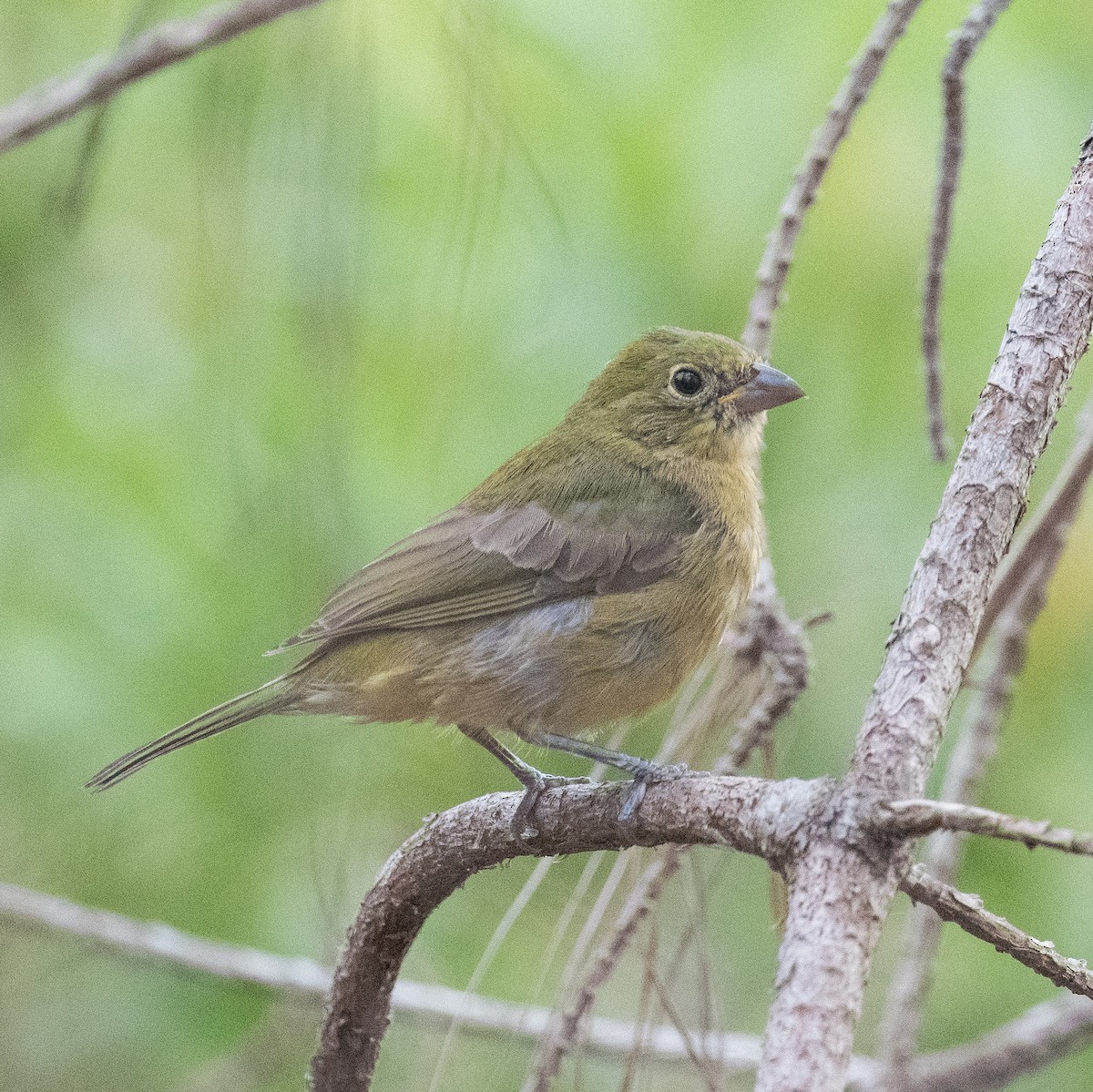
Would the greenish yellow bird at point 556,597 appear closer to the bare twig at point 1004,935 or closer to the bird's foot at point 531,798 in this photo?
the bird's foot at point 531,798

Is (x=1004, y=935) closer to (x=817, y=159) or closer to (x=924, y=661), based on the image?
(x=924, y=661)

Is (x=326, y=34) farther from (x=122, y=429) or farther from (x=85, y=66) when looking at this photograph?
(x=122, y=429)

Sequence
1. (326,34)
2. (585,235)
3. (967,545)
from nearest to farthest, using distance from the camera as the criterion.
→ (967,545) < (326,34) < (585,235)

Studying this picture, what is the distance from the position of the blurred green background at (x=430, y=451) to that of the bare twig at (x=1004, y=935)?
172 centimetres

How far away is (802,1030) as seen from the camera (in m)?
1.26

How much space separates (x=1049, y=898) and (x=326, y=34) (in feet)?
9.50

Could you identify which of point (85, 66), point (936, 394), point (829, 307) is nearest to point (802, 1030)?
point (936, 394)

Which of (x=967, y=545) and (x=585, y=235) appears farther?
(x=585, y=235)

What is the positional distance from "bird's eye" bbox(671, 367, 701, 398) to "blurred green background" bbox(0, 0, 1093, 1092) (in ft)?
1.28

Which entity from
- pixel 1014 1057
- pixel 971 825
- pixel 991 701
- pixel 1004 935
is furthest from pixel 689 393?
pixel 971 825

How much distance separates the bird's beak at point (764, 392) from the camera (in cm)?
354

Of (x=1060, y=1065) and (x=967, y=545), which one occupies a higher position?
(x=967, y=545)

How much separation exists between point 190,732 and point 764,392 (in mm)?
1662

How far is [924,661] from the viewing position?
158 cm
